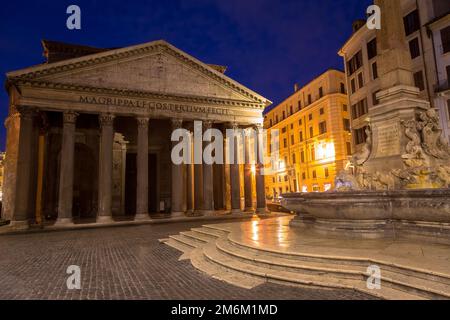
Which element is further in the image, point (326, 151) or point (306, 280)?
point (326, 151)

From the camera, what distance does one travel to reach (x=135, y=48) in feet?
67.7

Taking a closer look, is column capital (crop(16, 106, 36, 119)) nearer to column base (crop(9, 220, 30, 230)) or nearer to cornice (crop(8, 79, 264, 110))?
cornice (crop(8, 79, 264, 110))

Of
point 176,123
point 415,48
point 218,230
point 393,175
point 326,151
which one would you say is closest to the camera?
point 393,175

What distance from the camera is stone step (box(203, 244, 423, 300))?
400cm

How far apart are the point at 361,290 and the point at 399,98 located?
5.53 m

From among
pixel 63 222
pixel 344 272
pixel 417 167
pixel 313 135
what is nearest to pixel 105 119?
pixel 63 222

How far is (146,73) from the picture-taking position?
2111 centimetres

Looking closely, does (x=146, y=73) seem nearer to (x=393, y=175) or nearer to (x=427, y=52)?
(x=393, y=175)

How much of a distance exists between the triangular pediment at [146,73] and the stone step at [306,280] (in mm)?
17359

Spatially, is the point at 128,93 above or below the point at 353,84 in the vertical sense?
below

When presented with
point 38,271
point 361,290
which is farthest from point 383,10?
point 38,271

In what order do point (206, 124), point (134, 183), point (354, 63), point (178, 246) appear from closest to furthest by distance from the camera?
1. point (178, 246)
2. point (206, 124)
3. point (134, 183)
4. point (354, 63)

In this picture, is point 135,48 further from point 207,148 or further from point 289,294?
point 289,294

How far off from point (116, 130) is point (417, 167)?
24.2 metres
